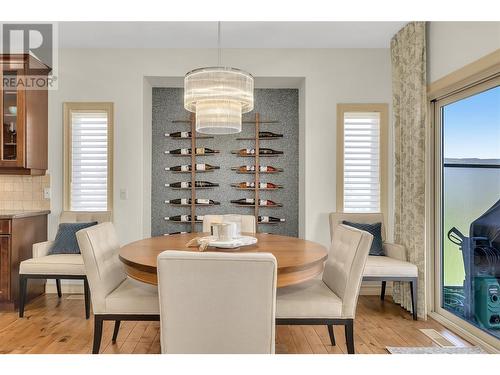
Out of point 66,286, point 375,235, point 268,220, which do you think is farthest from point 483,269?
point 66,286

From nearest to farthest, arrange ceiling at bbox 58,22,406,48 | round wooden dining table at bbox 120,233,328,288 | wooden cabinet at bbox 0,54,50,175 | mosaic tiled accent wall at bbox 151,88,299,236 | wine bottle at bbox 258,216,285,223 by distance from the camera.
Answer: round wooden dining table at bbox 120,233,328,288, ceiling at bbox 58,22,406,48, wooden cabinet at bbox 0,54,50,175, wine bottle at bbox 258,216,285,223, mosaic tiled accent wall at bbox 151,88,299,236

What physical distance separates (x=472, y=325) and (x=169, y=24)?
11.9ft

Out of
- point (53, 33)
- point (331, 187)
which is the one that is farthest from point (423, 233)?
point (53, 33)

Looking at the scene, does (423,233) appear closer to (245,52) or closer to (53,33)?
(245,52)

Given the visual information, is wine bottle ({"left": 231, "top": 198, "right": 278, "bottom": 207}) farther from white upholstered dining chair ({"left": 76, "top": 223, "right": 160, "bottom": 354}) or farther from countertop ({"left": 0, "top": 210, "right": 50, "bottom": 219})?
white upholstered dining chair ({"left": 76, "top": 223, "right": 160, "bottom": 354})

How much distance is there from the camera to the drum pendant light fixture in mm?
2371

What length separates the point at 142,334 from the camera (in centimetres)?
260

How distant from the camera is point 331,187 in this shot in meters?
3.77

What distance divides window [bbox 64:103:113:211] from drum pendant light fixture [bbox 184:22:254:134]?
1.69m

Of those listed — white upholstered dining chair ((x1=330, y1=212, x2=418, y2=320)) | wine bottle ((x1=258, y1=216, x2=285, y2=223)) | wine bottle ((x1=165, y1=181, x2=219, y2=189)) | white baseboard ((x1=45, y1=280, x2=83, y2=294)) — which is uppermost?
wine bottle ((x1=165, y1=181, x2=219, y2=189))

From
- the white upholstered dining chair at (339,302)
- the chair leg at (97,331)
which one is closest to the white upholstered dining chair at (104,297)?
the chair leg at (97,331)

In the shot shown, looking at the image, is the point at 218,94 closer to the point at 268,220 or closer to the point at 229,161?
the point at 229,161

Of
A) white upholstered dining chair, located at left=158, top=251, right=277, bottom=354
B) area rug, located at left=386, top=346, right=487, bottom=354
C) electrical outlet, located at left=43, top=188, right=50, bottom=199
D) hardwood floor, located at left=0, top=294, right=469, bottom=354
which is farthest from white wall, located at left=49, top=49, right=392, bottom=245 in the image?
white upholstered dining chair, located at left=158, top=251, right=277, bottom=354

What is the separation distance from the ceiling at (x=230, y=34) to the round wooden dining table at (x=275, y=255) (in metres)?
2.07
